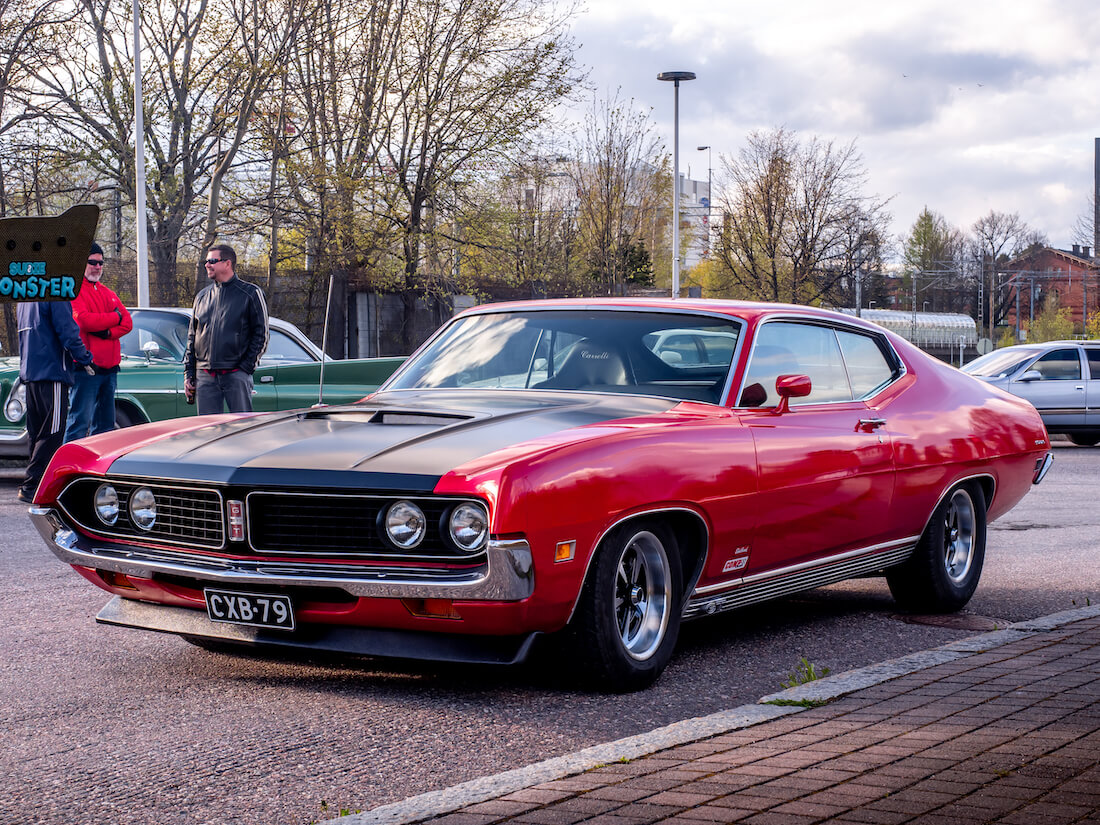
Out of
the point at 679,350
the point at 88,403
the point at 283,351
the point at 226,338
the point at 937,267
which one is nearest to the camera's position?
the point at 679,350

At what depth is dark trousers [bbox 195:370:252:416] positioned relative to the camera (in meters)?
10.2

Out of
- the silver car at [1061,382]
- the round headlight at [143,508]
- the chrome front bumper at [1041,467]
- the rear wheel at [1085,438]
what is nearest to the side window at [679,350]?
the round headlight at [143,508]

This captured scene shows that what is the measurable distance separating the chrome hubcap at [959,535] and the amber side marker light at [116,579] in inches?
155

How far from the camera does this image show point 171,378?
12.1 metres

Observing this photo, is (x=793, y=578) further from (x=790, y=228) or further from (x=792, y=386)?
(x=790, y=228)

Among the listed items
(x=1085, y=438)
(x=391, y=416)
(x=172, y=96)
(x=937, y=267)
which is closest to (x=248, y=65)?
(x=172, y=96)

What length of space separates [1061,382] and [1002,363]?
1.12 meters

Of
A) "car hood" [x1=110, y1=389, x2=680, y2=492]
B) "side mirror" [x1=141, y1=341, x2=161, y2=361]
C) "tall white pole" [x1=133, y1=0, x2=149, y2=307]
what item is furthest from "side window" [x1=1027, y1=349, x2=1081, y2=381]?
"car hood" [x1=110, y1=389, x2=680, y2=492]

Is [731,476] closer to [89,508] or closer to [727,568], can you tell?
[727,568]

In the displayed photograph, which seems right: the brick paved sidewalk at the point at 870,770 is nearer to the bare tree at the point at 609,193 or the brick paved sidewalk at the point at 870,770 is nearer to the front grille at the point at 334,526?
the front grille at the point at 334,526

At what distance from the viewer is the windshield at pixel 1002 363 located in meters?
21.3

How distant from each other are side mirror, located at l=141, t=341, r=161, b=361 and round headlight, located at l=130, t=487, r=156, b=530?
779 cm

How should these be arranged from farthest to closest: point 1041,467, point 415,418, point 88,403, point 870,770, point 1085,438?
point 1085,438 → point 88,403 → point 1041,467 → point 415,418 → point 870,770

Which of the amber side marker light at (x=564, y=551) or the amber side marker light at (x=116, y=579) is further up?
the amber side marker light at (x=564, y=551)
